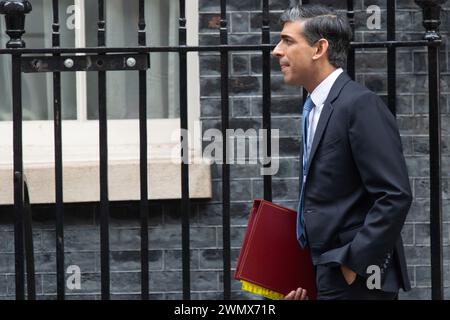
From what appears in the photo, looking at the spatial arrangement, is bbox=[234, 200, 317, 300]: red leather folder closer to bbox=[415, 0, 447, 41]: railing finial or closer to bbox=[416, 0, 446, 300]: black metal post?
bbox=[416, 0, 446, 300]: black metal post

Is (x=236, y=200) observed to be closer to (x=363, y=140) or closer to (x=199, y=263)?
(x=199, y=263)

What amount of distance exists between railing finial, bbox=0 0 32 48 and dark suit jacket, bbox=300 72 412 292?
1.26m

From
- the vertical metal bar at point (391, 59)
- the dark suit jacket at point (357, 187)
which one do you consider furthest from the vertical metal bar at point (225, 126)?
the vertical metal bar at point (391, 59)

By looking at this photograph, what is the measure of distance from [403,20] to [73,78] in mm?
1993

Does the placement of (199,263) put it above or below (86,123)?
below

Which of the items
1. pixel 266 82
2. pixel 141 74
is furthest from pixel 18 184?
pixel 266 82

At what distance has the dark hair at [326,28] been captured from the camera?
3967 millimetres

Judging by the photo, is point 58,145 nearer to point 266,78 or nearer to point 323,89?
point 266,78

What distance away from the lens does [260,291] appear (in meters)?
4.01

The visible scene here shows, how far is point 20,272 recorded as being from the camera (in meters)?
4.36

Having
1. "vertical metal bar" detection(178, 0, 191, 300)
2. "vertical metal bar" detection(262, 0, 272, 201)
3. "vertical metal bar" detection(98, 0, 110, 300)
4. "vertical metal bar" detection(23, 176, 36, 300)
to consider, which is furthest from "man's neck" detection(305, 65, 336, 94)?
"vertical metal bar" detection(23, 176, 36, 300)

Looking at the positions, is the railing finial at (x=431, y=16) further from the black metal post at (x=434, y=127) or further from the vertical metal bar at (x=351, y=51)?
the vertical metal bar at (x=351, y=51)

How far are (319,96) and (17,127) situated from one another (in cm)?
121
